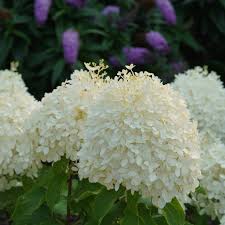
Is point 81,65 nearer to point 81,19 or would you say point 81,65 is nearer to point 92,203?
point 81,19

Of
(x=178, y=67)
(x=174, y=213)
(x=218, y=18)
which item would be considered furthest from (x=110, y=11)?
(x=174, y=213)

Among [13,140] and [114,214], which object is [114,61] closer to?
[13,140]

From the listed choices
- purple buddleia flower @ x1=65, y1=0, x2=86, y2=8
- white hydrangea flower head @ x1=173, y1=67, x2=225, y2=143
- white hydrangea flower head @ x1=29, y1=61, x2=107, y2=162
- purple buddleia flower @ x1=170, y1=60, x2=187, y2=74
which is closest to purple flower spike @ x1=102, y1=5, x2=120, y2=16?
purple buddleia flower @ x1=65, y1=0, x2=86, y2=8

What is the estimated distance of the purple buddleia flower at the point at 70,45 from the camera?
15.1ft

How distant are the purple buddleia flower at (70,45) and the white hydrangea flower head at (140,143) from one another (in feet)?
7.15

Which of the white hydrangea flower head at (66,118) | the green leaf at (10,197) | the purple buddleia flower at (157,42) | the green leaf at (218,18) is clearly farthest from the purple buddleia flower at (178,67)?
the white hydrangea flower head at (66,118)

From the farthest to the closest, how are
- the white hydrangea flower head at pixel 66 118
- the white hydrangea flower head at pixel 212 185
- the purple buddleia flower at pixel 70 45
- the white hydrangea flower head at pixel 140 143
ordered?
the purple buddleia flower at pixel 70 45
the white hydrangea flower head at pixel 212 185
the white hydrangea flower head at pixel 66 118
the white hydrangea flower head at pixel 140 143

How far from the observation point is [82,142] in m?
2.64

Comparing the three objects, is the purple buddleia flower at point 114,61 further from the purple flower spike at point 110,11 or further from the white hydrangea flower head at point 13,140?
the white hydrangea flower head at point 13,140

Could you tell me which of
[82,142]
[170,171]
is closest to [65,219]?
[82,142]

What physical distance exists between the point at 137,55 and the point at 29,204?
2497 millimetres

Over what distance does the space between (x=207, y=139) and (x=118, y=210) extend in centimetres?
90

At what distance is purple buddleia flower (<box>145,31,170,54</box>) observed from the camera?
195 inches

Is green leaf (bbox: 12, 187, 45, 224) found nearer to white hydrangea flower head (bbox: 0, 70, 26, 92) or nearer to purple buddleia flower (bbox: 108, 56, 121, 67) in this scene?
white hydrangea flower head (bbox: 0, 70, 26, 92)
